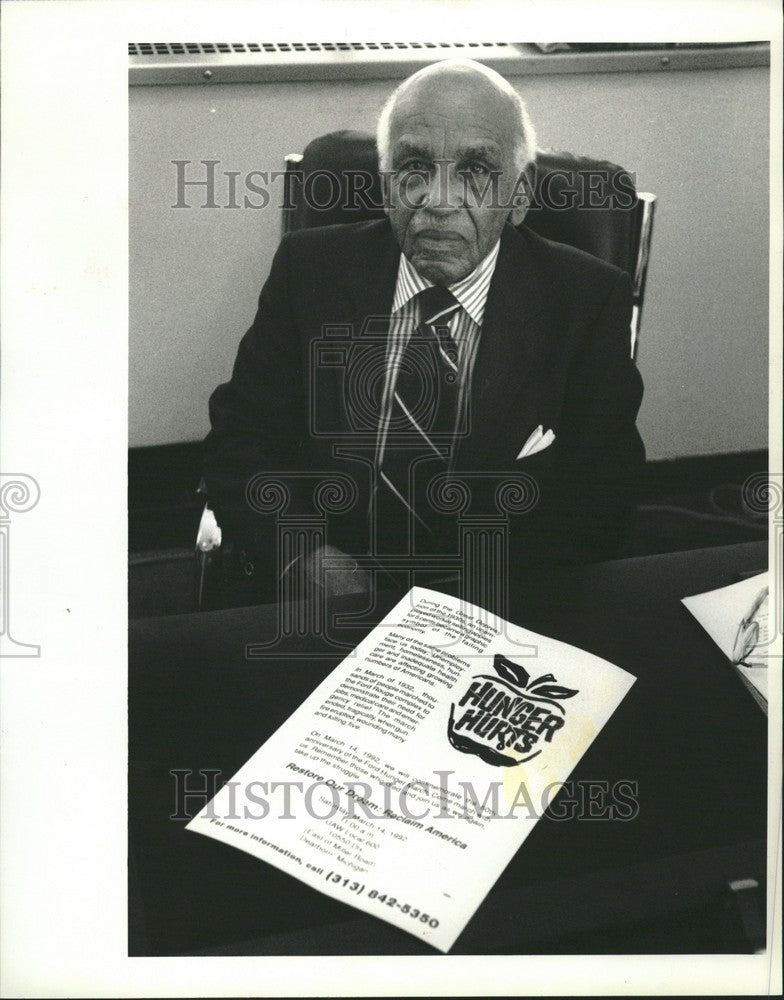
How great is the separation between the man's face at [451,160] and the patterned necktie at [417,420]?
0.23 feet

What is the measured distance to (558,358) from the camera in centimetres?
94

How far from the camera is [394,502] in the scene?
35.4 inches

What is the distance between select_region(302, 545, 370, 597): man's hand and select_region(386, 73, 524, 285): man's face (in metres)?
0.31

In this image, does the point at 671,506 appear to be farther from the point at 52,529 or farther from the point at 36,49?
the point at 36,49

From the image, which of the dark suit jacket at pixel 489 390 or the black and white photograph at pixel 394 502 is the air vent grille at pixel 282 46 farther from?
the dark suit jacket at pixel 489 390

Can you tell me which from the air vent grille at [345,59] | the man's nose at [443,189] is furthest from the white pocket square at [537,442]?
the air vent grille at [345,59]

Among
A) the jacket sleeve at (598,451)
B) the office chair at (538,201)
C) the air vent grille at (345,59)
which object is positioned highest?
the air vent grille at (345,59)

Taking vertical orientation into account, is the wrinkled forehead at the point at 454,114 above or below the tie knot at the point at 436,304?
above

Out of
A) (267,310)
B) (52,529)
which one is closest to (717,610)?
(267,310)

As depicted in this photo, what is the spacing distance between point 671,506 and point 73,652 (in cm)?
60

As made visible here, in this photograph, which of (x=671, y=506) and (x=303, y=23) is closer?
(x=303, y=23)

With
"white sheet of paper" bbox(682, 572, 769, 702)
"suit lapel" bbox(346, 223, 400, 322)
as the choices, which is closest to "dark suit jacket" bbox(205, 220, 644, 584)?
"suit lapel" bbox(346, 223, 400, 322)

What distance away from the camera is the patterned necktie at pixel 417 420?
89cm

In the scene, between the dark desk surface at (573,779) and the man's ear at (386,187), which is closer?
the dark desk surface at (573,779)
